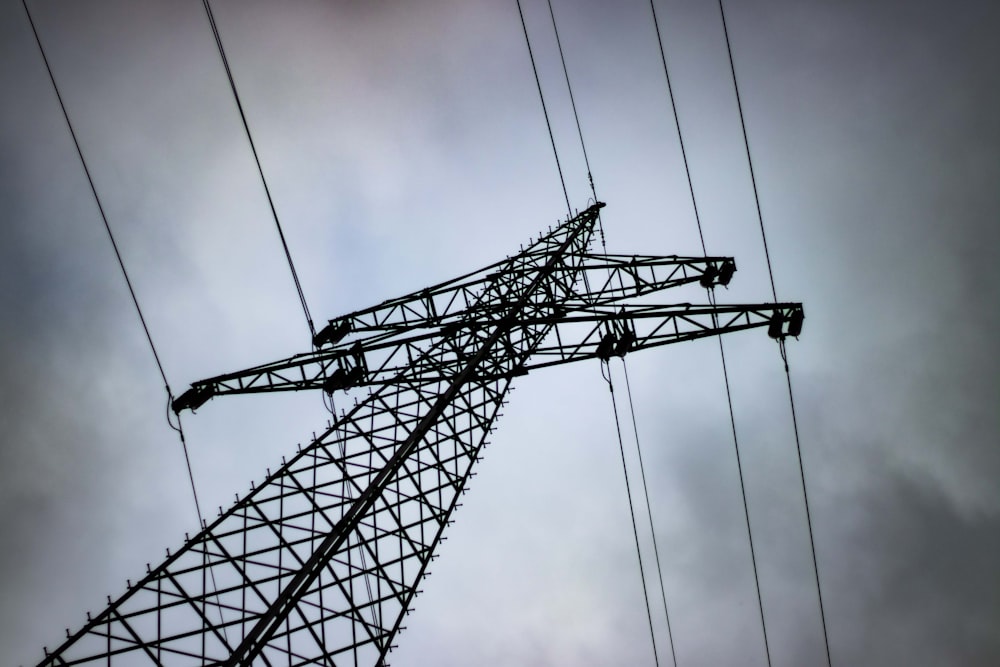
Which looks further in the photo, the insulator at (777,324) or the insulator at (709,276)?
the insulator at (709,276)

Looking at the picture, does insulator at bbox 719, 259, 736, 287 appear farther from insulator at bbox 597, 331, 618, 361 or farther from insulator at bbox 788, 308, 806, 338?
insulator at bbox 597, 331, 618, 361

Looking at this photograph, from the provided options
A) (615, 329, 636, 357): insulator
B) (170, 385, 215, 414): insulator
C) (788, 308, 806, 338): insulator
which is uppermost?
(170, 385, 215, 414): insulator

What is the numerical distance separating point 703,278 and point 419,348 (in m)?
7.08

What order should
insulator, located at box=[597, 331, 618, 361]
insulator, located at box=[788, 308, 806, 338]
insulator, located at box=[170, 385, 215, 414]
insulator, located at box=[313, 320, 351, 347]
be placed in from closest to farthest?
insulator, located at box=[597, 331, 618, 361] < insulator, located at box=[788, 308, 806, 338] < insulator, located at box=[170, 385, 215, 414] < insulator, located at box=[313, 320, 351, 347]

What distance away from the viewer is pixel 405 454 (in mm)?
8188

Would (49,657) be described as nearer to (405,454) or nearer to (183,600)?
(183,600)

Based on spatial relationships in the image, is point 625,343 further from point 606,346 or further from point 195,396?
point 195,396

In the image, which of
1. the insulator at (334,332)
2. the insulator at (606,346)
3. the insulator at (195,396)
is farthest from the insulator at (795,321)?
the insulator at (195,396)

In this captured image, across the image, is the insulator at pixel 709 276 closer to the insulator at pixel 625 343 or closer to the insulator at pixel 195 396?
the insulator at pixel 625 343

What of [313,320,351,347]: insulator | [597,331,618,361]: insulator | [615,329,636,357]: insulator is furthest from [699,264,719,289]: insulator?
[313,320,351,347]: insulator

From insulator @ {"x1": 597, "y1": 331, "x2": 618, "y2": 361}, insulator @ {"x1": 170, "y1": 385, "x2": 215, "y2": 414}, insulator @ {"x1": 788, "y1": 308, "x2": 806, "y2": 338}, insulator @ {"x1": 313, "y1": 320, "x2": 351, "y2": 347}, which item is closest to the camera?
insulator @ {"x1": 597, "y1": 331, "x2": 618, "y2": 361}

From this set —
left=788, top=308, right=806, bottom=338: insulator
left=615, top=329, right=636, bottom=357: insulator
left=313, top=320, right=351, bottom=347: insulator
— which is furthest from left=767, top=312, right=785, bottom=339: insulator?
left=313, top=320, right=351, bottom=347: insulator

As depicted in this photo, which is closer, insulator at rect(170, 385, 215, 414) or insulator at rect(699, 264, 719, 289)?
insulator at rect(170, 385, 215, 414)

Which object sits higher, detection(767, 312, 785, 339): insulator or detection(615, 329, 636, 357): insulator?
detection(615, 329, 636, 357): insulator
